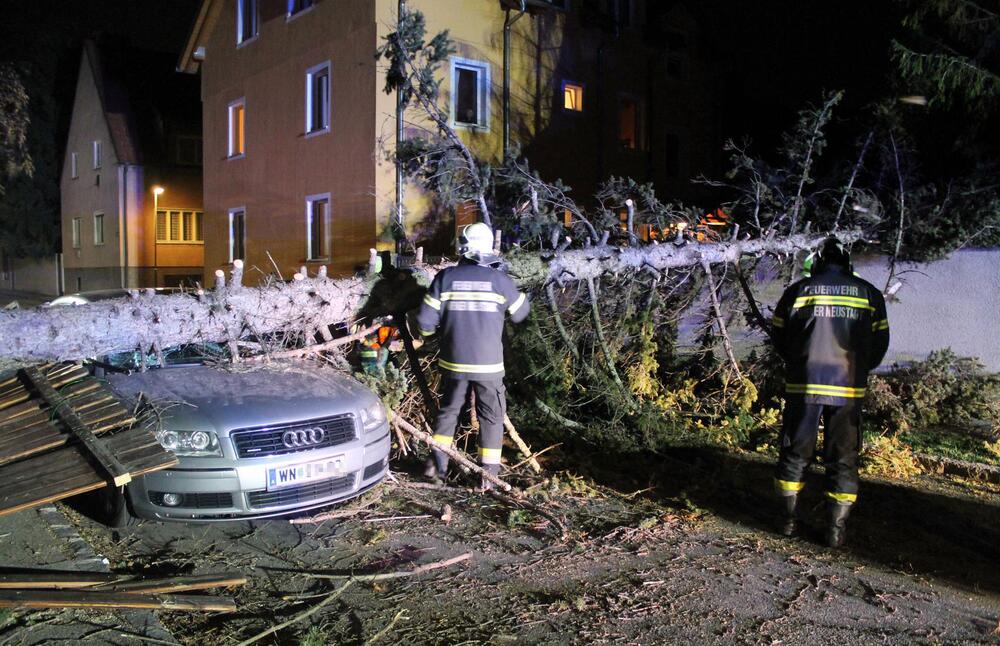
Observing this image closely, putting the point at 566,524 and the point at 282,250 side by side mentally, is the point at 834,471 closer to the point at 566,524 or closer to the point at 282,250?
the point at 566,524

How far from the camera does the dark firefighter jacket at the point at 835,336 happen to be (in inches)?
194

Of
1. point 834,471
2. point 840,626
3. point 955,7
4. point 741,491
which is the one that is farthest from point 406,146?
point 840,626

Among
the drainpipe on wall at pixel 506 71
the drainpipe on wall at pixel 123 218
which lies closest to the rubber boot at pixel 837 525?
the drainpipe on wall at pixel 506 71

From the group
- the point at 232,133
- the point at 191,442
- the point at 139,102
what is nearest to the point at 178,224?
the point at 139,102

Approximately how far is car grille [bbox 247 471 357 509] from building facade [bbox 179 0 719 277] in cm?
1034

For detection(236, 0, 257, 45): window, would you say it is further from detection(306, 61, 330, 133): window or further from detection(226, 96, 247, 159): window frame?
detection(306, 61, 330, 133): window

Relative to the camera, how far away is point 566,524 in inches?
202

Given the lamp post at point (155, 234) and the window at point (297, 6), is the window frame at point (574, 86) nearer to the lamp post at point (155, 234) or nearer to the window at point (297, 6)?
the window at point (297, 6)

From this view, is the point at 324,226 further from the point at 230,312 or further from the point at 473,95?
the point at 230,312

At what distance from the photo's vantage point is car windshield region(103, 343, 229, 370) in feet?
18.4

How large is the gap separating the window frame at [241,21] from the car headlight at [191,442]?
1618cm

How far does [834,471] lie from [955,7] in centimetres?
728

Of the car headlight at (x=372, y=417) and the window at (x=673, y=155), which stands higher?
the window at (x=673, y=155)

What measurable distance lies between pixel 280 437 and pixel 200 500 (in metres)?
0.57
